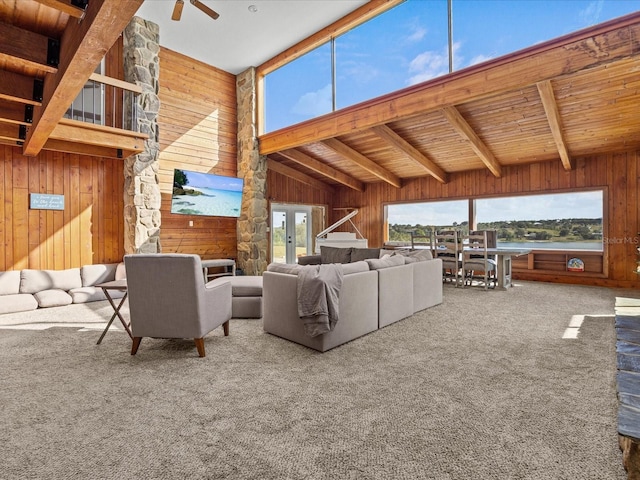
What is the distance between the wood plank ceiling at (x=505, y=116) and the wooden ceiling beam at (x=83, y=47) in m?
4.05

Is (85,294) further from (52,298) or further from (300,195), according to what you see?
(300,195)

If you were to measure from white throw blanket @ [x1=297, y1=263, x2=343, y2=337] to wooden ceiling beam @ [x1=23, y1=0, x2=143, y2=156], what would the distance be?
2119mm

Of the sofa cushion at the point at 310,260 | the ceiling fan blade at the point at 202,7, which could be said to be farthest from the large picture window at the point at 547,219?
the ceiling fan blade at the point at 202,7

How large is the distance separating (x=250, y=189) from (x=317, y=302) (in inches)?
201

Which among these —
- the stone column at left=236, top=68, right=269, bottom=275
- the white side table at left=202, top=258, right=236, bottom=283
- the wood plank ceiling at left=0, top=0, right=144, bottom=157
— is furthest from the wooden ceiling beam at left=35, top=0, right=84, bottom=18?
the stone column at left=236, top=68, right=269, bottom=275

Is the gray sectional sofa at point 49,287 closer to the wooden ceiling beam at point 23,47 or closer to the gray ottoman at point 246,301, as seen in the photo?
the gray ottoman at point 246,301

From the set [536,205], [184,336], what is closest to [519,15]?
[536,205]

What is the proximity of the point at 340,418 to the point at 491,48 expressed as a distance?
15.8 feet

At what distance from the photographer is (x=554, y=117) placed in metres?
4.96

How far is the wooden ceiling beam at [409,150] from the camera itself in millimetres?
6211

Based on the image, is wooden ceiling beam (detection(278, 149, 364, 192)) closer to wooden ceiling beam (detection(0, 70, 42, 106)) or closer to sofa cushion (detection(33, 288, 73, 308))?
sofa cushion (detection(33, 288, 73, 308))

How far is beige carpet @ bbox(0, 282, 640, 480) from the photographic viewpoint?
1544 mm

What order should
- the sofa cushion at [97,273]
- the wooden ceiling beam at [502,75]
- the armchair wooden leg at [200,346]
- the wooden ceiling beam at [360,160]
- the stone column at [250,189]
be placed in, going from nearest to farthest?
the armchair wooden leg at [200,346] < the wooden ceiling beam at [502,75] < the sofa cushion at [97,273] < the wooden ceiling beam at [360,160] < the stone column at [250,189]

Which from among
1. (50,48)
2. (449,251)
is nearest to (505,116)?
(449,251)
